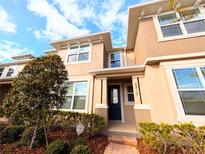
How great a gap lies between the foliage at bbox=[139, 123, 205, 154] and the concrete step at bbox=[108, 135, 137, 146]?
0.91 meters

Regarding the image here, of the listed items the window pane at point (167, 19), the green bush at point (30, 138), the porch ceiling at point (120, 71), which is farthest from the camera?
the porch ceiling at point (120, 71)

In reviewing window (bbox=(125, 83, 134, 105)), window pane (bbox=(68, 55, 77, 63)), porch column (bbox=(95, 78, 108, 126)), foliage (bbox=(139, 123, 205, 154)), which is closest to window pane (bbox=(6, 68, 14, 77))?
window pane (bbox=(68, 55, 77, 63))

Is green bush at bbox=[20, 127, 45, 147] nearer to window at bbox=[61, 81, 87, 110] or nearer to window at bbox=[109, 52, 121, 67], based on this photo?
window at bbox=[61, 81, 87, 110]

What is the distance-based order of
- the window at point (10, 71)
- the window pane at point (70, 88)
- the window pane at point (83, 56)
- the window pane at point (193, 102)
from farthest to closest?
1. the window at point (10, 71)
2. the window pane at point (83, 56)
3. the window pane at point (70, 88)
4. the window pane at point (193, 102)

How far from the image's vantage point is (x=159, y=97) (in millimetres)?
4668

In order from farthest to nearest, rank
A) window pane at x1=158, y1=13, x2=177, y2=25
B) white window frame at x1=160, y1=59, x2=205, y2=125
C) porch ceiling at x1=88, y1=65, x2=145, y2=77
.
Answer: porch ceiling at x1=88, y1=65, x2=145, y2=77
window pane at x1=158, y1=13, x2=177, y2=25
white window frame at x1=160, y1=59, x2=205, y2=125

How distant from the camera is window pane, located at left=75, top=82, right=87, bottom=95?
7104mm

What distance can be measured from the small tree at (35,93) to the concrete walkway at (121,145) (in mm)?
2779

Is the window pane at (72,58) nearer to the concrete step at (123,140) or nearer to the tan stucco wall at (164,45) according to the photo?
the tan stucco wall at (164,45)

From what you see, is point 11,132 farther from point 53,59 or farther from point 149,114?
point 149,114

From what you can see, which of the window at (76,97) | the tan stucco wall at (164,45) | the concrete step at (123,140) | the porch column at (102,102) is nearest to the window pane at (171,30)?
the tan stucco wall at (164,45)

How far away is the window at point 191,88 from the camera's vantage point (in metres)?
4.05

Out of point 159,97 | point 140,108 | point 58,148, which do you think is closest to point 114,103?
point 140,108

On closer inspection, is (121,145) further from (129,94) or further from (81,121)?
(129,94)
